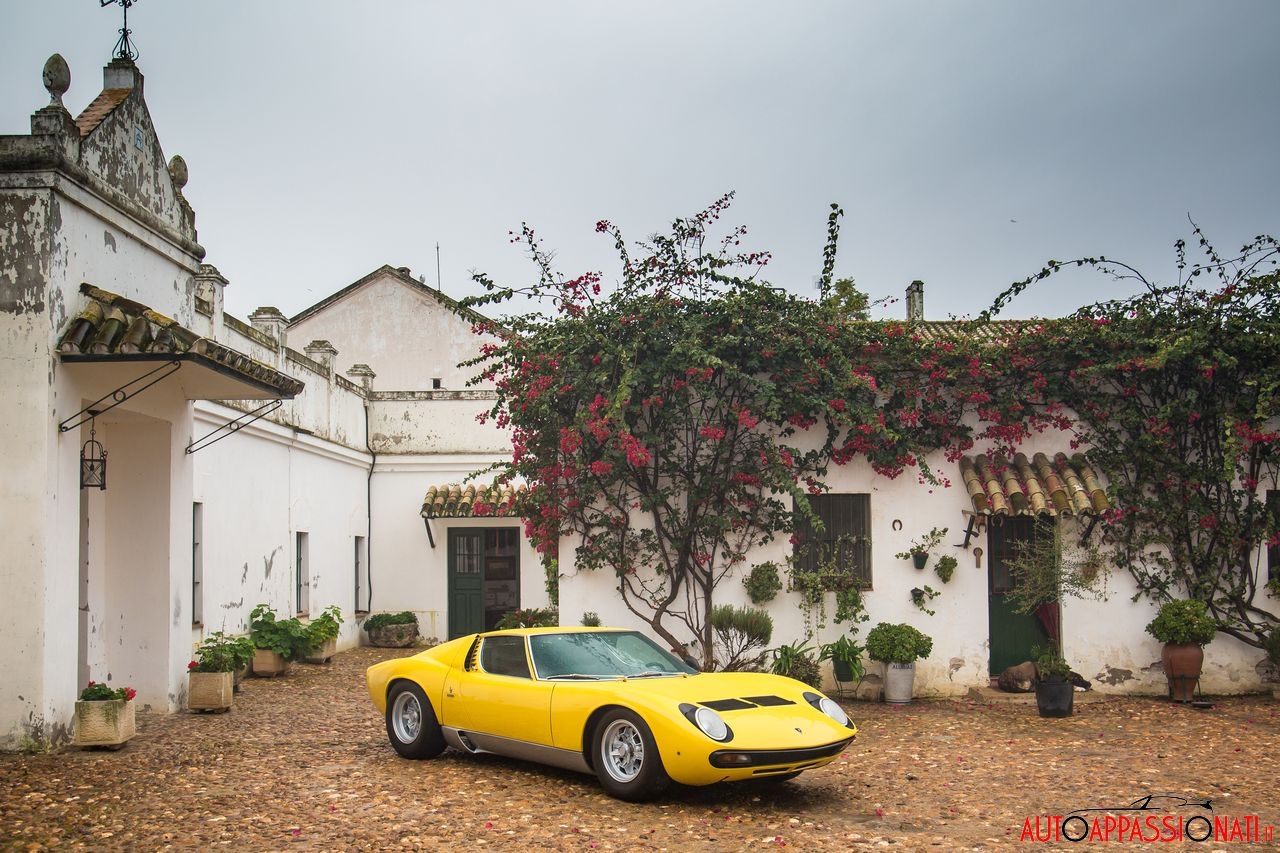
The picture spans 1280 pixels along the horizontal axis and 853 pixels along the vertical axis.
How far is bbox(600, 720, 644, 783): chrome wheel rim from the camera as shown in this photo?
780 cm

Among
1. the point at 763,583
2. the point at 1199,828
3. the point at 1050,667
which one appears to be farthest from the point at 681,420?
the point at 1199,828

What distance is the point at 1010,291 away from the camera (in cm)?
1354

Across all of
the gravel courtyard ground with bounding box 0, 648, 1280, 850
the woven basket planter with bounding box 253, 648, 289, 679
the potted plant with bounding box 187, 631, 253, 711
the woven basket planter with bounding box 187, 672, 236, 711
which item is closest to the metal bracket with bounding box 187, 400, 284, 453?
the potted plant with bounding box 187, 631, 253, 711

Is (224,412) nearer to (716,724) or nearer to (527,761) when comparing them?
(527,761)

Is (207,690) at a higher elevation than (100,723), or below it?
below

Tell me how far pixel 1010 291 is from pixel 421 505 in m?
13.5

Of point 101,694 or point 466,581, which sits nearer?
point 101,694

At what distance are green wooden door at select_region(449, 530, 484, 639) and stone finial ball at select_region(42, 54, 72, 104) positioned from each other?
45.0ft

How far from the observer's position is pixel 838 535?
14.0 m

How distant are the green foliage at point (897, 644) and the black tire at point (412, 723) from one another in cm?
572

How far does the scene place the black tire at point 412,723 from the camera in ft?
31.1

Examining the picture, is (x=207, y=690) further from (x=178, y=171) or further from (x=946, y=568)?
(x=946, y=568)

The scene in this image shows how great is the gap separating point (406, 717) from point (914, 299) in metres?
12.5

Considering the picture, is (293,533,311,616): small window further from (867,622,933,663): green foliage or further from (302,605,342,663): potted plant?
(867,622,933,663): green foliage
